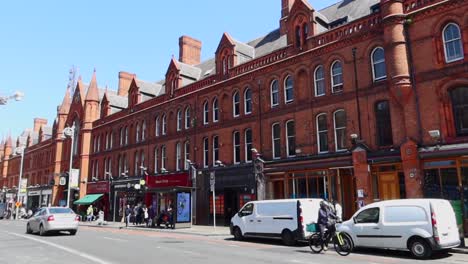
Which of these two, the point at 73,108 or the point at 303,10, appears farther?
the point at 73,108

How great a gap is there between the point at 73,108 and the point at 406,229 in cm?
4860

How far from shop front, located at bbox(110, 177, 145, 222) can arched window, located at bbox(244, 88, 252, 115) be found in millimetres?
13015

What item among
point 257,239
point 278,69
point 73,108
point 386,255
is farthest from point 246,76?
point 73,108

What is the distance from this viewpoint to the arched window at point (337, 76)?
22.0 metres

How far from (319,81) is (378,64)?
3756 millimetres

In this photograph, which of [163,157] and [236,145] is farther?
[163,157]

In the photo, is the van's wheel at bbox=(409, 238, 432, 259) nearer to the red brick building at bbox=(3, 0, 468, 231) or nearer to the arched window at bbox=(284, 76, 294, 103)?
the red brick building at bbox=(3, 0, 468, 231)

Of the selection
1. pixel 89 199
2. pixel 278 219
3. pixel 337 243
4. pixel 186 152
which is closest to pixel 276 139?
pixel 278 219

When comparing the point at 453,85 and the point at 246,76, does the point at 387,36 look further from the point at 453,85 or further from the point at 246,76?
the point at 246,76

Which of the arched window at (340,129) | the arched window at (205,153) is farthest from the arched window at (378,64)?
the arched window at (205,153)

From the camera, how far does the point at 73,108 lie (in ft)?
169

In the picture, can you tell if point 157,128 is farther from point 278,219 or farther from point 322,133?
point 278,219

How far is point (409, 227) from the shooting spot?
12.0 m

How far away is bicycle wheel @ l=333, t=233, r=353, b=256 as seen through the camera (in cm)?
1280
